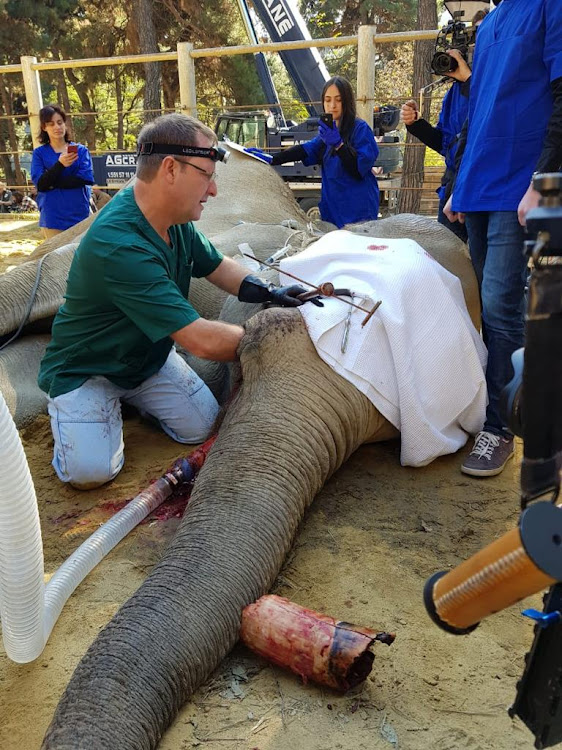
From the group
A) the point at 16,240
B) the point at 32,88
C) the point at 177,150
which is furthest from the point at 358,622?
the point at 16,240

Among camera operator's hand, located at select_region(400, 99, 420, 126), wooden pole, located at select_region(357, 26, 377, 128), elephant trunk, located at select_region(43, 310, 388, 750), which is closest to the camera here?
elephant trunk, located at select_region(43, 310, 388, 750)

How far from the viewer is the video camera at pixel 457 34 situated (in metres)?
4.28

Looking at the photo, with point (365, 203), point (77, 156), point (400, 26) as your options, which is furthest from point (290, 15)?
point (400, 26)

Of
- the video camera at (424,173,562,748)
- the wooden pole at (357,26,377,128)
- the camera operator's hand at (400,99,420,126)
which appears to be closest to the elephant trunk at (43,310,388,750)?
the video camera at (424,173,562,748)

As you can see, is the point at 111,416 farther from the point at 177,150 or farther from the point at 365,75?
the point at 365,75

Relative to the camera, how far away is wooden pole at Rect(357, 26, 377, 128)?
26.7 feet

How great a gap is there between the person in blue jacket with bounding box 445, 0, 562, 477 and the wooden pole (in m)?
5.02

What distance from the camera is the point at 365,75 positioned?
26.8ft

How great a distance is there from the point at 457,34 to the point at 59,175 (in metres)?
4.23

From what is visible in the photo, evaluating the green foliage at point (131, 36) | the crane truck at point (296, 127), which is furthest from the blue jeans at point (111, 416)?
the green foliage at point (131, 36)

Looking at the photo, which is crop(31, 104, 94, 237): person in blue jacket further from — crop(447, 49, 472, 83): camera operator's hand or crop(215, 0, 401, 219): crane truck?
crop(215, 0, 401, 219): crane truck

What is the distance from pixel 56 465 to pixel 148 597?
1758 millimetres

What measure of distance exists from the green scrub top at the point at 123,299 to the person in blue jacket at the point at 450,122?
72.1 inches

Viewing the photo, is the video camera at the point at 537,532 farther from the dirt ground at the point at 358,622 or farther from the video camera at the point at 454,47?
the video camera at the point at 454,47
